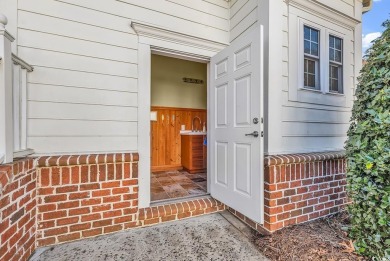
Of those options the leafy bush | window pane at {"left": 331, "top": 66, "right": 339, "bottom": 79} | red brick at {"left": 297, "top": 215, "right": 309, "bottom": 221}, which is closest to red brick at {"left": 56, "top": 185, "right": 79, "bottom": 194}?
red brick at {"left": 297, "top": 215, "right": 309, "bottom": 221}

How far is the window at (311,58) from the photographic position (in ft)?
7.73

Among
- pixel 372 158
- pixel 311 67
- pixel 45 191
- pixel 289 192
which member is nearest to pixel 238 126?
pixel 289 192

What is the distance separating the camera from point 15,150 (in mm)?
1497

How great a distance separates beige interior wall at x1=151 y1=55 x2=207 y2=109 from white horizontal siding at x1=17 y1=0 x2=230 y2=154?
98.1 inches

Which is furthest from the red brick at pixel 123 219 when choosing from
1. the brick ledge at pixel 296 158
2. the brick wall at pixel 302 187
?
the brick ledge at pixel 296 158

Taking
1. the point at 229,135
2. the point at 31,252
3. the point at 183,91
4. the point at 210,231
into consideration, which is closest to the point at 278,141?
the point at 229,135

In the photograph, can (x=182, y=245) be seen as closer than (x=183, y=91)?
Yes

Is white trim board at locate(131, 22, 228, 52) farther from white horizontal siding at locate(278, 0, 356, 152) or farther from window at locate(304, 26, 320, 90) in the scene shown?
window at locate(304, 26, 320, 90)

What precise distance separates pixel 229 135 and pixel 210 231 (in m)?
1.08

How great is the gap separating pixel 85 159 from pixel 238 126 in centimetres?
160

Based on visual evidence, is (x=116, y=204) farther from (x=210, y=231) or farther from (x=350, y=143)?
(x=350, y=143)

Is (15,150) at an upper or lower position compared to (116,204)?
upper

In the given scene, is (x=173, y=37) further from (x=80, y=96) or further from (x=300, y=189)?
(x=300, y=189)

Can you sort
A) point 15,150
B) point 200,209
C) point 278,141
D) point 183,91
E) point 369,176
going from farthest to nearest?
1. point 183,91
2. point 200,209
3. point 278,141
4. point 15,150
5. point 369,176
